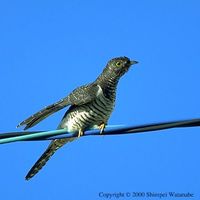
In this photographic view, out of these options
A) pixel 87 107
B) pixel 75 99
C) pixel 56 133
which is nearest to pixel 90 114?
pixel 87 107

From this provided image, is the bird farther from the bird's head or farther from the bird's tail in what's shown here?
the bird's head

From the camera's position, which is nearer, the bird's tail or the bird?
the bird

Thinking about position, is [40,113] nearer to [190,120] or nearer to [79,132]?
[79,132]

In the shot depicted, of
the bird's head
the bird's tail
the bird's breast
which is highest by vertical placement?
the bird's head

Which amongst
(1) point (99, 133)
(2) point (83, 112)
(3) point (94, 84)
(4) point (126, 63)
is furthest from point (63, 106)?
(1) point (99, 133)

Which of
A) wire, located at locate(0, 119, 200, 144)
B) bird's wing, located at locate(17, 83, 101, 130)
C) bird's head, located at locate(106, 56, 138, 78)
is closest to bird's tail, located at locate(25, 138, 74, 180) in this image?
bird's wing, located at locate(17, 83, 101, 130)

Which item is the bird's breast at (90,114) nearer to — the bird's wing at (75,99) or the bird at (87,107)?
the bird at (87,107)
